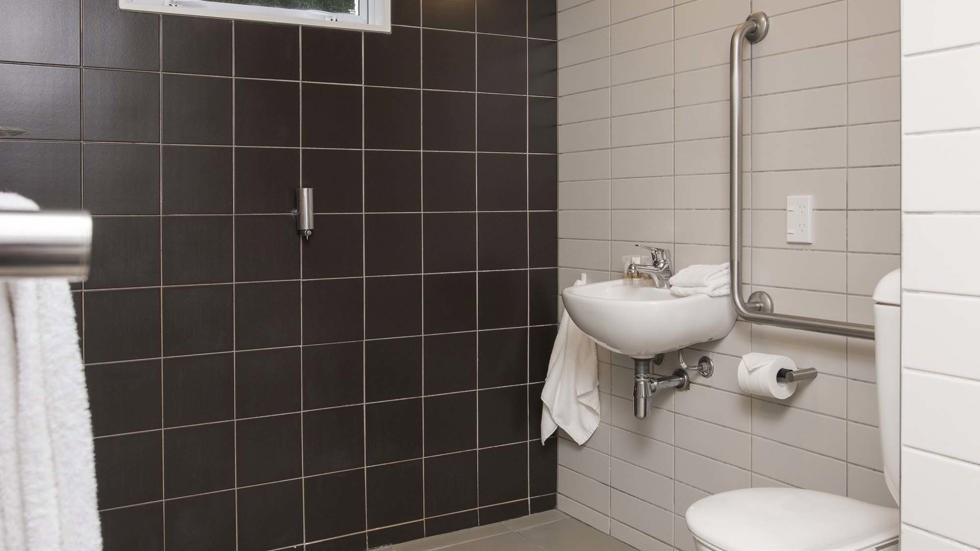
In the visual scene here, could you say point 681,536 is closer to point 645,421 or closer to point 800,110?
point 645,421

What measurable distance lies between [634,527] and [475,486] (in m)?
Result: 0.62

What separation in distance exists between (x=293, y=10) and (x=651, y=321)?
1588 mm

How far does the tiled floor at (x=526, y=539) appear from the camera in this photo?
304 centimetres

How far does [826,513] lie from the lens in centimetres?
184

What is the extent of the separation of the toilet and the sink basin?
1.89 feet

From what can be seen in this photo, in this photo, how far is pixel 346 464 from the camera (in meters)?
2.99

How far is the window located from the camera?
2639 millimetres

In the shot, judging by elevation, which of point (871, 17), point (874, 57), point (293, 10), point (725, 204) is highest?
point (293, 10)

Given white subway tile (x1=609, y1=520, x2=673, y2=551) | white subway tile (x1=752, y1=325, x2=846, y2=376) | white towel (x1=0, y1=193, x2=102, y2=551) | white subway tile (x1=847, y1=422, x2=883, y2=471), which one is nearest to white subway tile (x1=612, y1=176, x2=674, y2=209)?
white subway tile (x1=752, y1=325, x2=846, y2=376)

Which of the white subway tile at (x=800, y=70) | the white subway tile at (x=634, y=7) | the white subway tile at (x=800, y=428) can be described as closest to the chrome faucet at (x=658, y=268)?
the white subway tile at (x=800, y=428)

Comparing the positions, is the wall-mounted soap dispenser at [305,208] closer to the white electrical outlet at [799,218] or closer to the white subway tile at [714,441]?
the white subway tile at [714,441]
